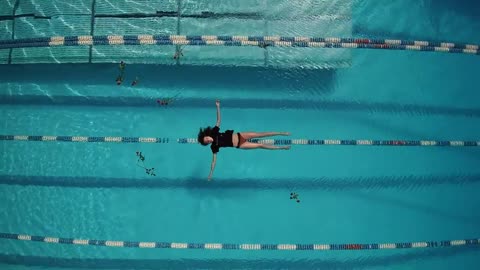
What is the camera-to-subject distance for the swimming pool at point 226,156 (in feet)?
18.4

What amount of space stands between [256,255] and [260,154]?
140 cm

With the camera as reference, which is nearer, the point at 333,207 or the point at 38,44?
the point at 38,44

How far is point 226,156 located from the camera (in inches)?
225

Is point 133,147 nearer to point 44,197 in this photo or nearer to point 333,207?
point 44,197

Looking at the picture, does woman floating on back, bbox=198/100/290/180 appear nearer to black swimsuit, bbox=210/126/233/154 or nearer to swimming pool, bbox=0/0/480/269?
black swimsuit, bbox=210/126/233/154

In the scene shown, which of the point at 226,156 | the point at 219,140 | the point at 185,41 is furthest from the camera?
the point at 226,156

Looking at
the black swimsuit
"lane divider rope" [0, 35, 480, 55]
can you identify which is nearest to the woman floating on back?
the black swimsuit

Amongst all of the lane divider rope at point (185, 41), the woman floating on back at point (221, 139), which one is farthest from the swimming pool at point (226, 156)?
the lane divider rope at point (185, 41)

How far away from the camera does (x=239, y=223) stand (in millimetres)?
5637

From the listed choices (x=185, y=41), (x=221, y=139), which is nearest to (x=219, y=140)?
(x=221, y=139)

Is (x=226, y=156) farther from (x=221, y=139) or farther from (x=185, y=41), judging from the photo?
(x=185, y=41)

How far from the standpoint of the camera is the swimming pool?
562 centimetres

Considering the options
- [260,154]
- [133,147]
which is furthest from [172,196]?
[260,154]

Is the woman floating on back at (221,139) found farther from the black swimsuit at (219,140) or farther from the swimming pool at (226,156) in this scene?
the swimming pool at (226,156)
